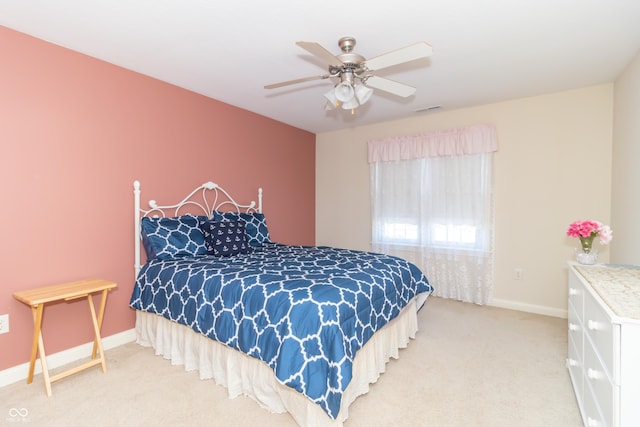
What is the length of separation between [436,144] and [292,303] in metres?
3.14

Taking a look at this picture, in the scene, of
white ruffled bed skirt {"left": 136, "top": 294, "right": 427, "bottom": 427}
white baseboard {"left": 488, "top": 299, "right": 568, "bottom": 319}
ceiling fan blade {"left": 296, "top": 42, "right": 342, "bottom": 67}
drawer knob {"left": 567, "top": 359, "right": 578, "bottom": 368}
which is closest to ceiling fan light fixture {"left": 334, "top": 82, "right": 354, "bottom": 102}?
ceiling fan blade {"left": 296, "top": 42, "right": 342, "bottom": 67}

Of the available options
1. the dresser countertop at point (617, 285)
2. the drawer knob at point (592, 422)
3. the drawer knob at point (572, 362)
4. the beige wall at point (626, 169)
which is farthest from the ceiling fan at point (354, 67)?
the drawer knob at point (572, 362)

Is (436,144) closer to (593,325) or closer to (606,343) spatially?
(593,325)

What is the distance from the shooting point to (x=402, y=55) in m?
1.89

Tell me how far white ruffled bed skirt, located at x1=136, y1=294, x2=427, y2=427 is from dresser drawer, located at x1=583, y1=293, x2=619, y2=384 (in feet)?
3.97

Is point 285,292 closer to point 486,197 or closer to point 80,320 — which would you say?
point 80,320

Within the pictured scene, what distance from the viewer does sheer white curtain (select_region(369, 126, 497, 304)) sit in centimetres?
379

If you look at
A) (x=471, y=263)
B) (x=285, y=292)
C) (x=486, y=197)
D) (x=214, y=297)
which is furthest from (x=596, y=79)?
(x=214, y=297)

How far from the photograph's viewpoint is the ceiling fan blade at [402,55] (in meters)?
1.77

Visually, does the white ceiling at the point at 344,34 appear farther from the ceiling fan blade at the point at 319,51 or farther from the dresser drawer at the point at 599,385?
the dresser drawer at the point at 599,385

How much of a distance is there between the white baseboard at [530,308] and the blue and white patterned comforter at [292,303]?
153cm

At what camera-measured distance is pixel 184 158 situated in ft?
10.7

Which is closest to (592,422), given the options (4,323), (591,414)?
(591,414)

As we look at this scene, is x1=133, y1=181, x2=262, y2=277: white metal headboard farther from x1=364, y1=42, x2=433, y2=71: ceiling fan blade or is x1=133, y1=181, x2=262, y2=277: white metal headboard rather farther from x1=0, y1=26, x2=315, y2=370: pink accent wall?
x1=364, y1=42, x2=433, y2=71: ceiling fan blade
